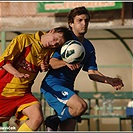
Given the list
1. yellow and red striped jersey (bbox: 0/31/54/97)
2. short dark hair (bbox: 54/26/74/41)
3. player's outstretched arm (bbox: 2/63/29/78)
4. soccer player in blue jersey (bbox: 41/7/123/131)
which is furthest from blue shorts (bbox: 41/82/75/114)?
player's outstretched arm (bbox: 2/63/29/78)

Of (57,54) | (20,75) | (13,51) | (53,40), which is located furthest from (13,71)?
(57,54)

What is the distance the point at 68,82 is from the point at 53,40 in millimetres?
653

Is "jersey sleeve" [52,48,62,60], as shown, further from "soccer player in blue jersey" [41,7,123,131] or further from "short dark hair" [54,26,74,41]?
"short dark hair" [54,26,74,41]

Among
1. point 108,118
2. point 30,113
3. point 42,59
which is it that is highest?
point 42,59

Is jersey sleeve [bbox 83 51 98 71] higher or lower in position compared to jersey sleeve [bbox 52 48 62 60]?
lower

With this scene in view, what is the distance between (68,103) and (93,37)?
4.52 m

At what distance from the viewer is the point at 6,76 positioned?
238 inches

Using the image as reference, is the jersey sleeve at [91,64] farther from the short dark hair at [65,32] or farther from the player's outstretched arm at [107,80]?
the short dark hair at [65,32]

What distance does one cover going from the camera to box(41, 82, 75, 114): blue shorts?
20.1ft

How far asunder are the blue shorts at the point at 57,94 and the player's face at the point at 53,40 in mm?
531

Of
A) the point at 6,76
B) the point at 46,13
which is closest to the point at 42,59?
the point at 6,76

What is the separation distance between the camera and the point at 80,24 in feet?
20.5

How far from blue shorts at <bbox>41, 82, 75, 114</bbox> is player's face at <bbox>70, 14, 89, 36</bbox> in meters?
0.63

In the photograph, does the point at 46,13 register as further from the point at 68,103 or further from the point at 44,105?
the point at 68,103
